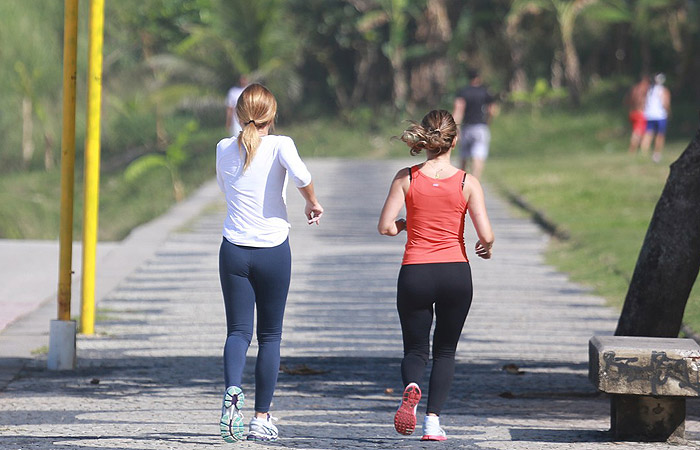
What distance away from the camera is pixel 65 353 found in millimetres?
8758

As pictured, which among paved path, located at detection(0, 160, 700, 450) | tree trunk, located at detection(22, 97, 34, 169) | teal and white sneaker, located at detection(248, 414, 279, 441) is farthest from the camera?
tree trunk, located at detection(22, 97, 34, 169)

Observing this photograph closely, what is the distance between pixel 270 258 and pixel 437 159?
91cm

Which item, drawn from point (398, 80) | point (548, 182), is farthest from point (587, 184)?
point (398, 80)

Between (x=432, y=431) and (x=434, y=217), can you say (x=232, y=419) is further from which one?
(x=434, y=217)

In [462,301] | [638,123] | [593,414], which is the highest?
[638,123]

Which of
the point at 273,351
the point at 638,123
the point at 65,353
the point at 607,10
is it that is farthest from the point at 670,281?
the point at 607,10

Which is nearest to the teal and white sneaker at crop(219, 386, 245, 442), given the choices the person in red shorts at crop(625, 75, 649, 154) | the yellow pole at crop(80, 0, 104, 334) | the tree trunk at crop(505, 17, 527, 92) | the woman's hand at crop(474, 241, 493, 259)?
the woman's hand at crop(474, 241, 493, 259)

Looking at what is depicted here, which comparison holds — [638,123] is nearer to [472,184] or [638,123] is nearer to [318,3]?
[318,3]

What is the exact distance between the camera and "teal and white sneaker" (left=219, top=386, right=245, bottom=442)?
5.92 meters

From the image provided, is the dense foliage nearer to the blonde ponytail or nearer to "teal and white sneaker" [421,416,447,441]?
the blonde ponytail

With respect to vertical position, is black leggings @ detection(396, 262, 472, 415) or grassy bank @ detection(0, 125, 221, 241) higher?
grassy bank @ detection(0, 125, 221, 241)

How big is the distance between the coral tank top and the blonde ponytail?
2.44ft

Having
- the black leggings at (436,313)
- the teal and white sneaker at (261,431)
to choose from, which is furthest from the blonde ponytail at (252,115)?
the teal and white sneaker at (261,431)

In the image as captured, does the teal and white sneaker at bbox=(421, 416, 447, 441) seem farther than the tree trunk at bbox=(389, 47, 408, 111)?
No
